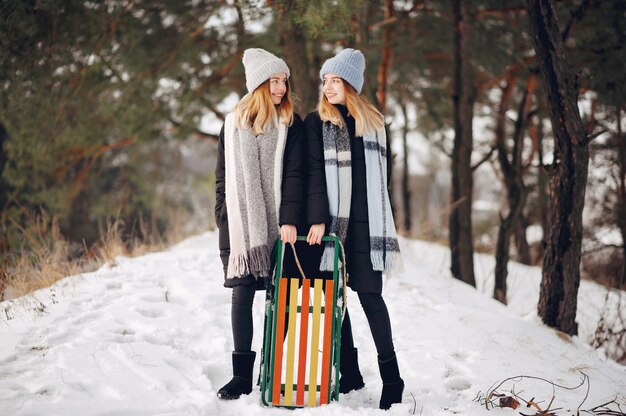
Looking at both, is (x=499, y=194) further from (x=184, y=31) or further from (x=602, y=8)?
(x=184, y=31)

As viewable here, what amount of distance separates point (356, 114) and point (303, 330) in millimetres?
1235

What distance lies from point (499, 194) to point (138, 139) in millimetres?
9640

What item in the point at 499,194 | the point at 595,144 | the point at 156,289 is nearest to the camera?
the point at 156,289

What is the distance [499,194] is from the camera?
13961 mm

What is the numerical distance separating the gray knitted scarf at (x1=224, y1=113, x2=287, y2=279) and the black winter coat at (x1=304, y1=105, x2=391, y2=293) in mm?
173

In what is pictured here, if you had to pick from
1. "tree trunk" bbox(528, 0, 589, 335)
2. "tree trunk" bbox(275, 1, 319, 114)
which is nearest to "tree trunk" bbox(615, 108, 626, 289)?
"tree trunk" bbox(528, 0, 589, 335)

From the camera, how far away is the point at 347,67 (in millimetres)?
2930

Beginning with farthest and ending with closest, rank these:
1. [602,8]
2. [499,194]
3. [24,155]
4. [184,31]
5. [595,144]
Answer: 1. [499,194]
2. [595,144]
3. [24,155]
4. [184,31]
5. [602,8]

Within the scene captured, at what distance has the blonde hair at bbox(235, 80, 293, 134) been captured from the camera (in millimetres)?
2926

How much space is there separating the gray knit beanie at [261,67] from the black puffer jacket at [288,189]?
0.28 m

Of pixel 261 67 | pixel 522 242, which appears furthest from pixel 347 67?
pixel 522 242

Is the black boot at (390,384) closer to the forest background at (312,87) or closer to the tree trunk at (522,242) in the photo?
the forest background at (312,87)

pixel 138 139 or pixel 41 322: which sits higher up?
pixel 138 139

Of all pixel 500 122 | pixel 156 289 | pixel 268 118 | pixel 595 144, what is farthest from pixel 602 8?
pixel 156 289
